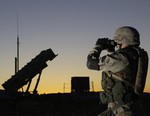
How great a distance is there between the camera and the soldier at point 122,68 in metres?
5.78

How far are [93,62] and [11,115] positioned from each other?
21355 millimetres

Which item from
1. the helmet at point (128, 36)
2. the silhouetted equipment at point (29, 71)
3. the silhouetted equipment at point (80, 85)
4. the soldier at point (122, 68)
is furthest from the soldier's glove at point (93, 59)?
the silhouetted equipment at point (80, 85)

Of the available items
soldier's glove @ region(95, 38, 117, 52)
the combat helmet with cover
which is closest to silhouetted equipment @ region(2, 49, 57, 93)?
soldier's glove @ region(95, 38, 117, 52)

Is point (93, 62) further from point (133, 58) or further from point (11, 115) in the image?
point (11, 115)

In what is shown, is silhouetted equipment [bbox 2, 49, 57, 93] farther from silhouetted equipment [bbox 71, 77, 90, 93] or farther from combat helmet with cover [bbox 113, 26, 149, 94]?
combat helmet with cover [bbox 113, 26, 149, 94]

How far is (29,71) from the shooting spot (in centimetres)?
3006

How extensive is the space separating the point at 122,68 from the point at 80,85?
33684 mm

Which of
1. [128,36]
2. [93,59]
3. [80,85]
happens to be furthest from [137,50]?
[80,85]

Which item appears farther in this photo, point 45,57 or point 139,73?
point 45,57

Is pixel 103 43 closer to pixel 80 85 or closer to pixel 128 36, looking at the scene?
pixel 128 36

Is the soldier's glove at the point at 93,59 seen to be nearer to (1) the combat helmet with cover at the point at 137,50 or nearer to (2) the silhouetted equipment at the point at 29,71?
(1) the combat helmet with cover at the point at 137,50

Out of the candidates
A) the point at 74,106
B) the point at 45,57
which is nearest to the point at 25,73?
the point at 45,57

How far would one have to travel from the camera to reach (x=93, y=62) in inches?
226

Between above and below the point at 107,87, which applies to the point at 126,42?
above
